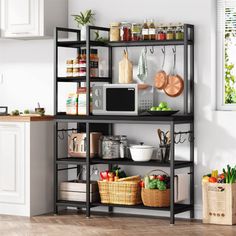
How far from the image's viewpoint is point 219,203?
608 centimetres

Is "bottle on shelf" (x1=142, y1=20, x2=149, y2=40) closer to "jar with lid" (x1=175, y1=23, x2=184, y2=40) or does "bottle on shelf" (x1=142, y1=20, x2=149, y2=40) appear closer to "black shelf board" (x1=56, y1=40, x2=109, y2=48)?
"jar with lid" (x1=175, y1=23, x2=184, y2=40)

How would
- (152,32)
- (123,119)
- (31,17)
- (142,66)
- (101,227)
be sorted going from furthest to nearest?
1. (31,17)
2. (142,66)
3. (152,32)
4. (123,119)
5. (101,227)

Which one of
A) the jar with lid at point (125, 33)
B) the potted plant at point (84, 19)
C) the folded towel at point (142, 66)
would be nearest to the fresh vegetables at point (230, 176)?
the folded towel at point (142, 66)

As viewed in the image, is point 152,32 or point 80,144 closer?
point 152,32

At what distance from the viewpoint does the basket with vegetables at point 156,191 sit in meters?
6.18

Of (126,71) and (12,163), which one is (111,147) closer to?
(126,71)

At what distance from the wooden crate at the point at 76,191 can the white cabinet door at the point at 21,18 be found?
146 cm

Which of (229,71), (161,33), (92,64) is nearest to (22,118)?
(92,64)

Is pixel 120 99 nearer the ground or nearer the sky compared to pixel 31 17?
nearer the ground

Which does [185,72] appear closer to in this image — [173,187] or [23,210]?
[173,187]

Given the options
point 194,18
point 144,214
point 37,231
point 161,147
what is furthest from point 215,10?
point 37,231

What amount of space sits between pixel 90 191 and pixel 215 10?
6.53ft

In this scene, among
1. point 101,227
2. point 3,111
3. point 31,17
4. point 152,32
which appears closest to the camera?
point 101,227

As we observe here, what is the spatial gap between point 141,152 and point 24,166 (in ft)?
3.61
